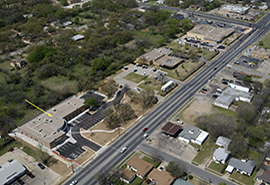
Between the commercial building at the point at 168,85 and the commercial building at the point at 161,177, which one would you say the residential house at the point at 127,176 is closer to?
the commercial building at the point at 161,177

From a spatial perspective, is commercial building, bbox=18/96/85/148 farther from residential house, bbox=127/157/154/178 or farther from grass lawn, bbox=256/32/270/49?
grass lawn, bbox=256/32/270/49

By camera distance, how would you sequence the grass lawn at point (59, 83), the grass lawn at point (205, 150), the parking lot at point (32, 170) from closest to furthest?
the parking lot at point (32, 170) < the grass lawn at point (205, 150) < the grass lawn at point (59, 83)

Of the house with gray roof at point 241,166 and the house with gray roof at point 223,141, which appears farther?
the house with gray roof at point 223,141

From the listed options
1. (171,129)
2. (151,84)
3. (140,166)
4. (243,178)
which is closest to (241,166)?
(243,178)

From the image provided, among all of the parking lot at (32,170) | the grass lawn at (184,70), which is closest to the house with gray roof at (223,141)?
the grass lawn at (184,70)

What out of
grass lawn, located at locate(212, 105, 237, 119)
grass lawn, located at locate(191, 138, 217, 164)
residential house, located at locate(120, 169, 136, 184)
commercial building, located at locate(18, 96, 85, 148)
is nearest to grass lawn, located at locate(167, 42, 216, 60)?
grass lawn, located at locate(212, 105, 237, 119)

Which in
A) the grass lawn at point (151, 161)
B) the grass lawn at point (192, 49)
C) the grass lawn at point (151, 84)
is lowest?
the grass lawn at point (192, 49)
